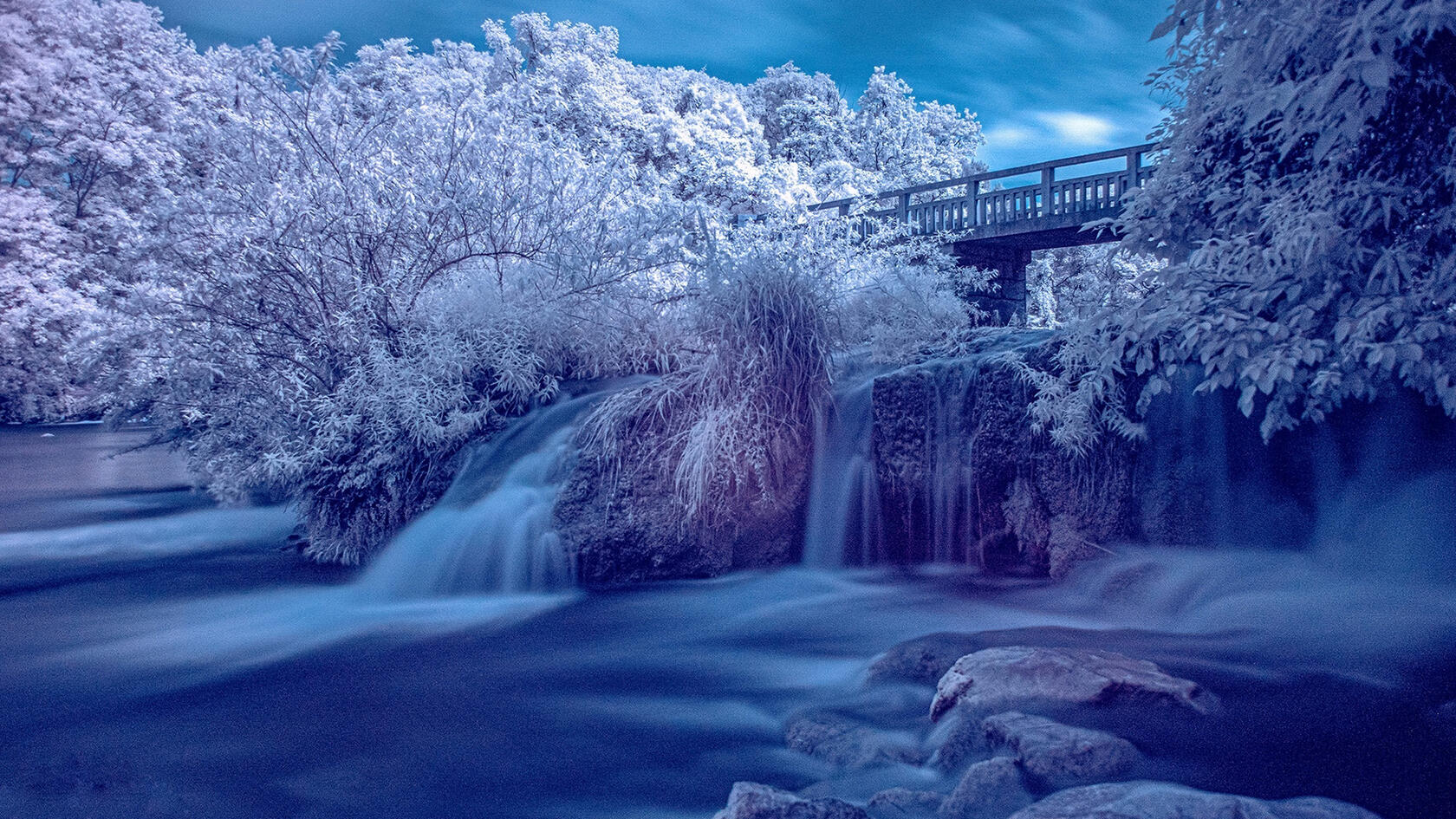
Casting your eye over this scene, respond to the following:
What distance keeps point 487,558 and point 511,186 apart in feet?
13.9

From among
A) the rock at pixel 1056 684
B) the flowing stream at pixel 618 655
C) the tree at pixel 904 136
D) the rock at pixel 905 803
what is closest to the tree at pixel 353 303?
the flowing stream at pixel 618 655

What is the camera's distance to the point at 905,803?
271 centimetres

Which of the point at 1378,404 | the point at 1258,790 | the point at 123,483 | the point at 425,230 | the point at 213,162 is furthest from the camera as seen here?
the point at 123,483

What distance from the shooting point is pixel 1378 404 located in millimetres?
5305

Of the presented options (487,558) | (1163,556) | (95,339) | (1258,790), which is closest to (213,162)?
(95,339)

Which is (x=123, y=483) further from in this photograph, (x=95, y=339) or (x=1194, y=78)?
(x=1194, y=78)

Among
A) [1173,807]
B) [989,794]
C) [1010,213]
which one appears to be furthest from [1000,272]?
[1173,807]

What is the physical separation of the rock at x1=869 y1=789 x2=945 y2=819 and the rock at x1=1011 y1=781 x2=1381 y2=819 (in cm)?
30

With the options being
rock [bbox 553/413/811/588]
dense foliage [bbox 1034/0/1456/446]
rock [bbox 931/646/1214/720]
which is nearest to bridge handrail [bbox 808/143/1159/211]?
dense foliage [bbox 1034/0/1456/446]

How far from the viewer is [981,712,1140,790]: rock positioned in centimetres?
275

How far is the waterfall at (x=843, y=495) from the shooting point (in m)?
6.28

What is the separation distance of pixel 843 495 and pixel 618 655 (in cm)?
226

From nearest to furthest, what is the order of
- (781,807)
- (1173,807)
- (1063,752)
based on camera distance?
(1173,807) < (781,807) < (1063,752)

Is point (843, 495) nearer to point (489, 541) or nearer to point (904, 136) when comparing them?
point (489, 541)
